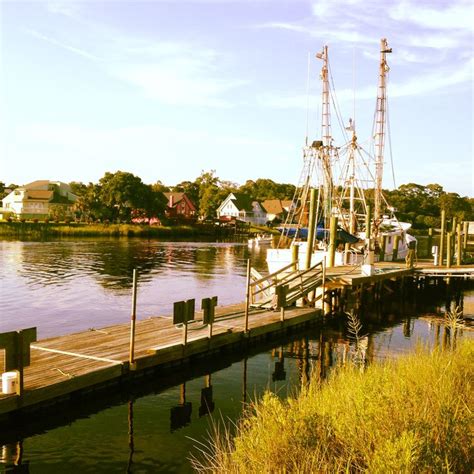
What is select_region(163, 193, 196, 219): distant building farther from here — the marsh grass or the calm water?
the marsh grass

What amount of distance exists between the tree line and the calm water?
166ft

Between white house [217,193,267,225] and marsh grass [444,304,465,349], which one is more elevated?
white house [217,193,267,225]

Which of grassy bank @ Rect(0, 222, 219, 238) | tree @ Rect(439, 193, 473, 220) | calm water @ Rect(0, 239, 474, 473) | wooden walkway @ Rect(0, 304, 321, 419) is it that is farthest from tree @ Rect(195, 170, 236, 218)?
wooden walkway @ Rect(0, 304, 321, 419)

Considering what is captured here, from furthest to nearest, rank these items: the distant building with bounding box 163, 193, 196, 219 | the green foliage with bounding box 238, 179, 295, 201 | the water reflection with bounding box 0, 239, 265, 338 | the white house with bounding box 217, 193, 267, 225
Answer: the green foliage with bounding box 238, 179, 295, 201
the white house with bounding box 217, 193, 267, 225
the distant building with bounding box 163, 193, 196, 219
the water reflection with bounding box 0, 239, 265, 338

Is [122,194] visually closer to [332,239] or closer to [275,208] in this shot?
[275,208]

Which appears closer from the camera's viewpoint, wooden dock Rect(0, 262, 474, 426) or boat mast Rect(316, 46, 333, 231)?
wooden dock Rect(0, 262, 474, 426)

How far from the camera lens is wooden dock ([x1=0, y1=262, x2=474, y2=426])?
1221 cm

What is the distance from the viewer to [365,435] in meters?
7.81

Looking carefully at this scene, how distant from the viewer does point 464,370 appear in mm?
11320

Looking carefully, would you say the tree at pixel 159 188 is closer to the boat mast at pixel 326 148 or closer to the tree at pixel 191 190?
the tree at pixel 191 190

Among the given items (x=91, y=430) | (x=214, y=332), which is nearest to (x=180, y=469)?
(x=91, y=430)

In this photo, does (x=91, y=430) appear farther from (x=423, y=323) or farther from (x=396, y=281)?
(x=396, y=281)

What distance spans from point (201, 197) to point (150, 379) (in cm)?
13211

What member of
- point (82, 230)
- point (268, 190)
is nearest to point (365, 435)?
point (82, 230)
